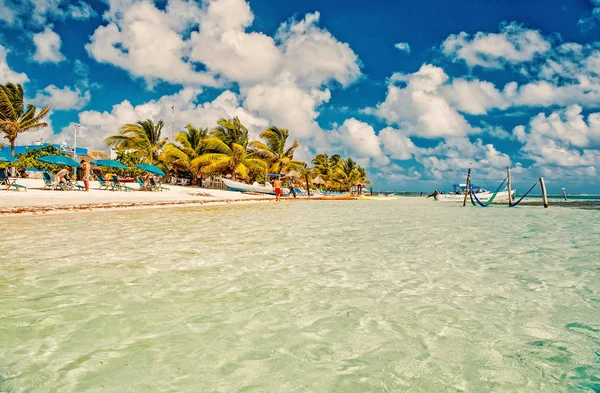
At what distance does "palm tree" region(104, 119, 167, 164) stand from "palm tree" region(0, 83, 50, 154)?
7.65 m

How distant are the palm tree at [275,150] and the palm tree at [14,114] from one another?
2046 centimetres

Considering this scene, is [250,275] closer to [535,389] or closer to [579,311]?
[535,389]

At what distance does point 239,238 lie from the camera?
6648 millimetres

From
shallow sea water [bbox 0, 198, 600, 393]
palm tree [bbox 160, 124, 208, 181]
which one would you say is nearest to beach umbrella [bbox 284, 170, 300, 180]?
palm tree [bbox 160, 124, 208, 181]

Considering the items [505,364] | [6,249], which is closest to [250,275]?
[505,364]

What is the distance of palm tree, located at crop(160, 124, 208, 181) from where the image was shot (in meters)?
32.2

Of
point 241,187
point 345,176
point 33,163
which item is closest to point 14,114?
point 33,163

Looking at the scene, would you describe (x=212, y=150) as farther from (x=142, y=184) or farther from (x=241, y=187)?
(x=142, y=184)

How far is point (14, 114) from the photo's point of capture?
31.3m

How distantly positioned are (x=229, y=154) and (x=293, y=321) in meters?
31.8

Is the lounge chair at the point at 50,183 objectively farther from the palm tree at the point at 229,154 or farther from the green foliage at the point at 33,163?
the palm tree at the point at 229,154

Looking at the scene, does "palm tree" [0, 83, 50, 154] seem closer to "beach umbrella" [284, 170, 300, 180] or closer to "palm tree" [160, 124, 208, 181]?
"palm tree" [160, 124, 208, 181]

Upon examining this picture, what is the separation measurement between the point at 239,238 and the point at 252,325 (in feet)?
13.5

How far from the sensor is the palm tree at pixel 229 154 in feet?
104
